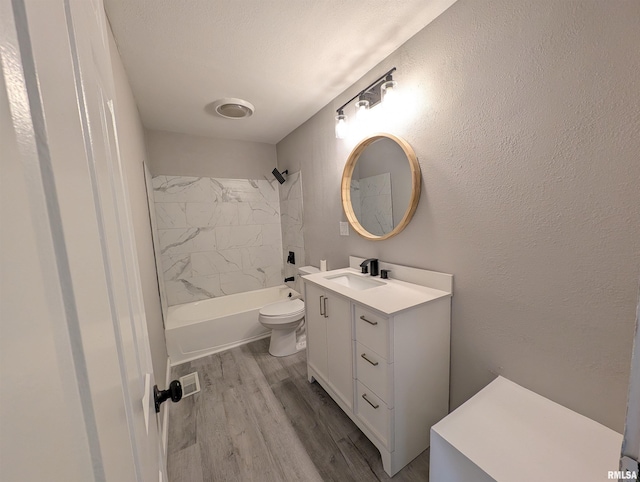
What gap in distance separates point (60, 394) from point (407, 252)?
162cm

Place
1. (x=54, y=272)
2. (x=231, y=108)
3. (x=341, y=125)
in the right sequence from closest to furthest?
(x=54, y=272), (x=341, y=125), (x=231, y=108)

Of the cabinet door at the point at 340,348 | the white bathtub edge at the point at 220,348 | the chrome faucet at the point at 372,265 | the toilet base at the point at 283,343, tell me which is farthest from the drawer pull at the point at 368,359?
the white bathtub edge at the point at 220,348

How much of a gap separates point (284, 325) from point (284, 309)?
0.17 m

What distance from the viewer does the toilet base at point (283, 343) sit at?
235 cm

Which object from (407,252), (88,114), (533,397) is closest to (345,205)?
(407,252)

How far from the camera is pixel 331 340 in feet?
5.29

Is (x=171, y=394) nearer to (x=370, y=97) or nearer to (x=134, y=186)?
(x=134, y=186)

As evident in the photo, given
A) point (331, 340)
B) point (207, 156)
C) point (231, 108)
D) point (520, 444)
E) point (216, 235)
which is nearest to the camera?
point (520, 444)

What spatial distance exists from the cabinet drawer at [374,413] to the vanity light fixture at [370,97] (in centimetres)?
172

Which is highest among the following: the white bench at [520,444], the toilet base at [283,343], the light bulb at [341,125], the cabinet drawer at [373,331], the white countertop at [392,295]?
the light bulb at [341,125]

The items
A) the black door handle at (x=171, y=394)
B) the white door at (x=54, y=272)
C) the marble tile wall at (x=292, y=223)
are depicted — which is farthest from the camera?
the marble tile wall at (x=292, y=223)

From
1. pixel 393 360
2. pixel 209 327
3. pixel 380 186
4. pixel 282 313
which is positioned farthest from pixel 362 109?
pixel 209 327

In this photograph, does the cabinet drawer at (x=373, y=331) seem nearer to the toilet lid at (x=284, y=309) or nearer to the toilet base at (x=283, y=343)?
the toilet lid at (x=284, y=309)

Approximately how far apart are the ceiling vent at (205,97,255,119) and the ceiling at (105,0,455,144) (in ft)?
0.17
